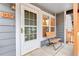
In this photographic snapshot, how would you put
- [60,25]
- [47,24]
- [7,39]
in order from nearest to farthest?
[7,39], [60,25], [47,24]

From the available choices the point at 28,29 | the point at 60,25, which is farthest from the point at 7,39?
the point at 60,25

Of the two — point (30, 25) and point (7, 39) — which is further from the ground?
point (30, 25)

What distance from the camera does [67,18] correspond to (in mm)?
2348

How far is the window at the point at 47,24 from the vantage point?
249cm

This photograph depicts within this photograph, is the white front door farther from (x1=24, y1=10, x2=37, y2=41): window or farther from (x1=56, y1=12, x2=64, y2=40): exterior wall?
(x1=56, y1=12, x2=64, y2=40): exterior wall

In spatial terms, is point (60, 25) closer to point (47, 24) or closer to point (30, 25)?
point (47, 24)

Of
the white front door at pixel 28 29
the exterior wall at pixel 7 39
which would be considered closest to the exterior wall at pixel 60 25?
the white front door at pixel 28 29

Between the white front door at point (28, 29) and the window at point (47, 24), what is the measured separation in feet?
0.68

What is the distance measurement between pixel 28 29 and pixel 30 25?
10 cm

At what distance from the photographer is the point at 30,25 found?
2492mm

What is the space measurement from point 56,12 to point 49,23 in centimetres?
31

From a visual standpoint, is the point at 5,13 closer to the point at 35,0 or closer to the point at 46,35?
the point at 46,35

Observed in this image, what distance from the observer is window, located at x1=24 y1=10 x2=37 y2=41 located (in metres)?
2.45

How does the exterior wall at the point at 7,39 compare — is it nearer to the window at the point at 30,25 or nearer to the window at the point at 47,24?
the window at the point at 30,25
